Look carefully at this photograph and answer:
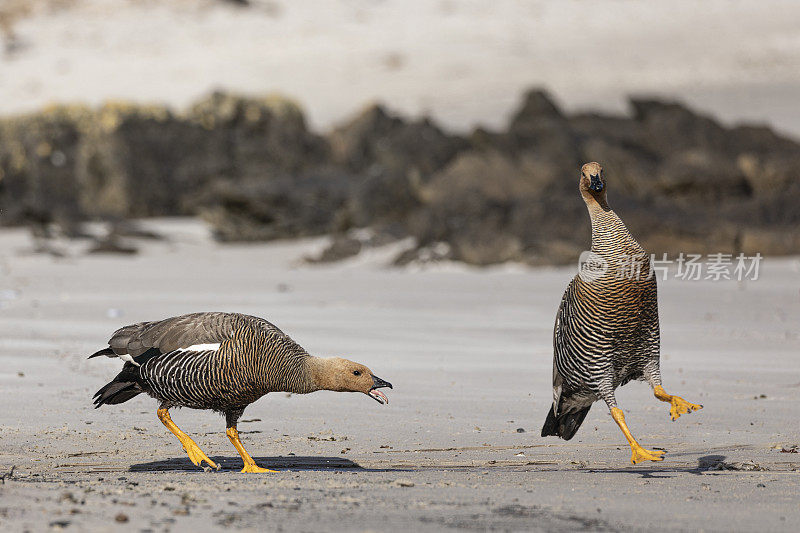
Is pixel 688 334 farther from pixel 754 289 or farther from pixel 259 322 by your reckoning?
pixel 259 322

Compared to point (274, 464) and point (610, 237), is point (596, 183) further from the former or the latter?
point (274, 464)

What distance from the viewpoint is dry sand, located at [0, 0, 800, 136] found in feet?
153

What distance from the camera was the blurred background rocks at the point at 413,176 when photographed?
21250 millimetres

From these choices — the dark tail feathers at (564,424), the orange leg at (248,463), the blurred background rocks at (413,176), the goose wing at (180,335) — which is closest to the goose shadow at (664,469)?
the dark tail feathers at (564,424)

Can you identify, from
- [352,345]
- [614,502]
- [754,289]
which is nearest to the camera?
[614,502]

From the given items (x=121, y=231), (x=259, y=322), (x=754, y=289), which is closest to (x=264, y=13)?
(x=121, y=231)

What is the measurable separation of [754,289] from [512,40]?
36.2 m

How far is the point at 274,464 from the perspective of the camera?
7.24 metres

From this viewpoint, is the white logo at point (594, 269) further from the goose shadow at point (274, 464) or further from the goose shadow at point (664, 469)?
the goose shadow at point (274, 464)

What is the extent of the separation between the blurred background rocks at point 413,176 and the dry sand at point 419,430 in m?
4.39

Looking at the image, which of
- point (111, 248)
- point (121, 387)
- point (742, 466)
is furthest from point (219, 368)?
point (111, 248)

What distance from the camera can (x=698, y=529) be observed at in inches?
203

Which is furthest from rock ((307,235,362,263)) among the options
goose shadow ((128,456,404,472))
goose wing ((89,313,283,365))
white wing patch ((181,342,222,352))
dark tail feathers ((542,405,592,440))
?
white wing patch ((181,342,222,352))

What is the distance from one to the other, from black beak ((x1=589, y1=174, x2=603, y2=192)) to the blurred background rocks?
12.6 meters
